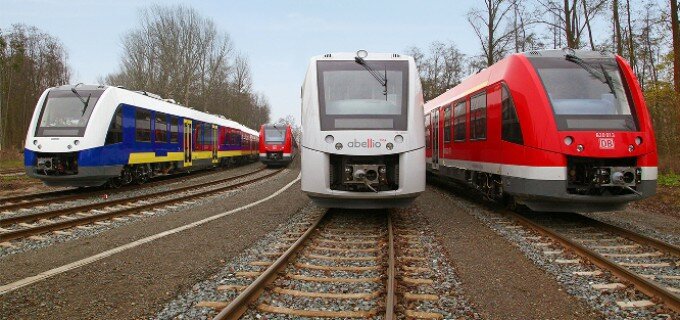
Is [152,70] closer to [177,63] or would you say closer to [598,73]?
[177,63]

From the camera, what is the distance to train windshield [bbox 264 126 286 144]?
27.4m

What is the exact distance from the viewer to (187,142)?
19000 mm

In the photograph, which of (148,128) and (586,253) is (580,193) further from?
(148,128)

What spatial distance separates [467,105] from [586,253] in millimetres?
5419

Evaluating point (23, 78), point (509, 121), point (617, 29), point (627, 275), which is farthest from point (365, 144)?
point (23, 78)

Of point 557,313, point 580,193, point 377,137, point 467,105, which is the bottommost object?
point 557,313

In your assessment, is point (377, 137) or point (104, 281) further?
point (377, 137)

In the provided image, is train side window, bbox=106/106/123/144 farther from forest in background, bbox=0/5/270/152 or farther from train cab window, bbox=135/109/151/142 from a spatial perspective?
forest in background, bbox=0/5/270/152

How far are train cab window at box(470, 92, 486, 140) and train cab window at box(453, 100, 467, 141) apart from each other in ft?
1.95

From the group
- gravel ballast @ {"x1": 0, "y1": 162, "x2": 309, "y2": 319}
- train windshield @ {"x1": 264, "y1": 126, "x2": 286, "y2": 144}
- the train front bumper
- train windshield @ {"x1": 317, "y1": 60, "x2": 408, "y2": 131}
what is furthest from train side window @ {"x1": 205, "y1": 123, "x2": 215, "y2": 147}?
the train front bumper

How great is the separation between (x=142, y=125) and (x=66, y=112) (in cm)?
271

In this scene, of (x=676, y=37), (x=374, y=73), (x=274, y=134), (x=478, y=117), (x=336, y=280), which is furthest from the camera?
(x=274, y=134)

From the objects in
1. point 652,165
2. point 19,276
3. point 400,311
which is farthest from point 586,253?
point 19,276

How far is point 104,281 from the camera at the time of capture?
4.48m
